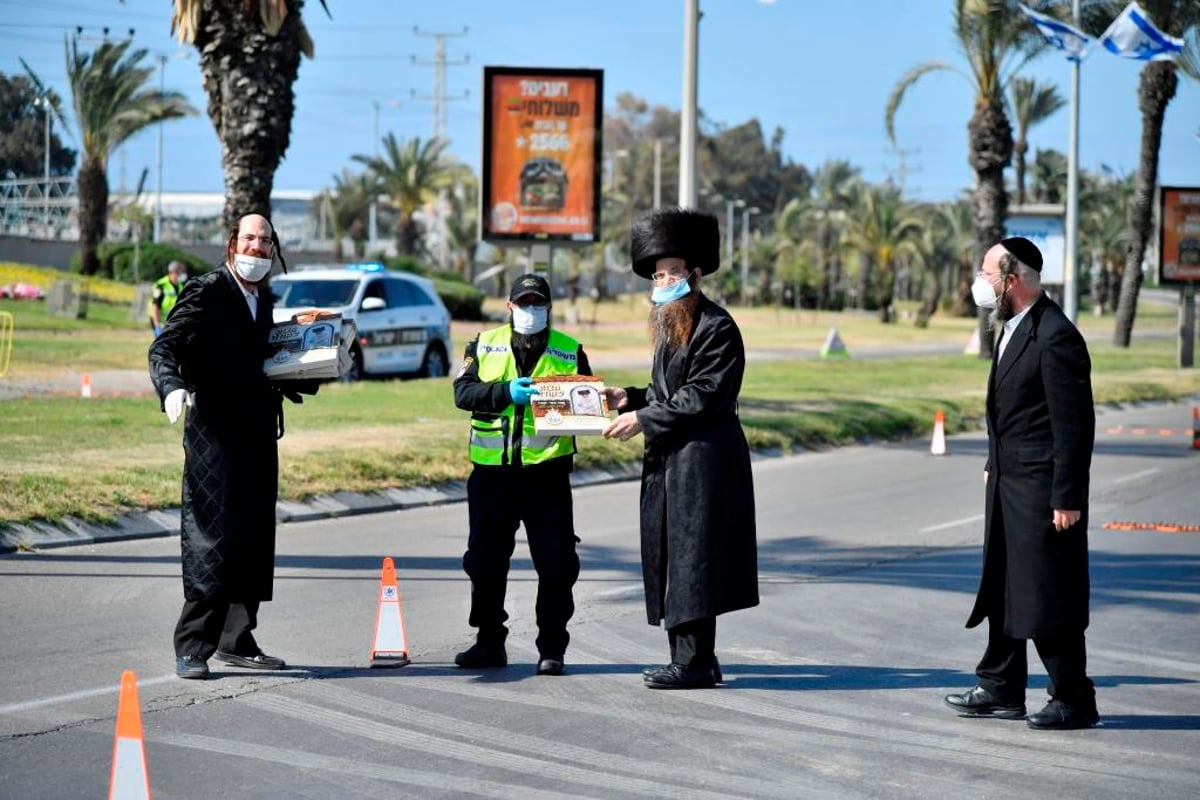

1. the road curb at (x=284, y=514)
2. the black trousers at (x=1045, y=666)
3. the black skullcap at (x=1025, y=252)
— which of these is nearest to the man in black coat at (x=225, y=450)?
the black trousers at (x=1045, y=666)

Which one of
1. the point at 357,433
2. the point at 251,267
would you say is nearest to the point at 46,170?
the point at 357,433

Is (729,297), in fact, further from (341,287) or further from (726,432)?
(726,432)

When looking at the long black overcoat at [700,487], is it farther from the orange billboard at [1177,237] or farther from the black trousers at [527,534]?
the orange billboard at [1177,237]

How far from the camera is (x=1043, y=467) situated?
7.30m

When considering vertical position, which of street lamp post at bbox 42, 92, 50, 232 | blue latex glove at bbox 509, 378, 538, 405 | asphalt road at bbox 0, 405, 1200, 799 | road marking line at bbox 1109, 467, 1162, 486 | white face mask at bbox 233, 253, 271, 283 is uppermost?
street lamp post at bbox 42, 92, 50, 232

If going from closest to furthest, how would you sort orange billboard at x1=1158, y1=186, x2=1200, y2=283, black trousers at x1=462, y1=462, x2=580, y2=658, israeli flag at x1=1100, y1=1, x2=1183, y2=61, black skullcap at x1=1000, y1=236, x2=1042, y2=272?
black skullcap at x1=1000, y1=236, x2=1042, y2=272
black trousers at x1=462, y1=462, x2=580, y2=658
israeli flag at x1=1100, y1=1, x2=1183, y2=61
orange billboard at x1=1158, y1=186, x2=1200, y2=283

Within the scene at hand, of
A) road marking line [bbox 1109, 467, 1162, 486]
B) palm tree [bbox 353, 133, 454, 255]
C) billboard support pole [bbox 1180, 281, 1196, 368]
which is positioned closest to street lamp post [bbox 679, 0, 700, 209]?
road marking line [bbox 1109, 467, 1162, 486]

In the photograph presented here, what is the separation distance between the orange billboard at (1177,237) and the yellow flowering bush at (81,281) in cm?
2807

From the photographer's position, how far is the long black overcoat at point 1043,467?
720 cm

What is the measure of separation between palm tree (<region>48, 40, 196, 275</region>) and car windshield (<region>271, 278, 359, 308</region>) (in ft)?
92.4

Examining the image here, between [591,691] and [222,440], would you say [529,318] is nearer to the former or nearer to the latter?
[222,440]

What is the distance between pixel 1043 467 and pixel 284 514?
7981 millimetres

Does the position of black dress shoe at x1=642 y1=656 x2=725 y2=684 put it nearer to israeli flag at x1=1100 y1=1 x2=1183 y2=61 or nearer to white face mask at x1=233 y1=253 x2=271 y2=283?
white face mask at x1=233 y1=253 x2=271 y2=283

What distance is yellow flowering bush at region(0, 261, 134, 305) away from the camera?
49.7 m
